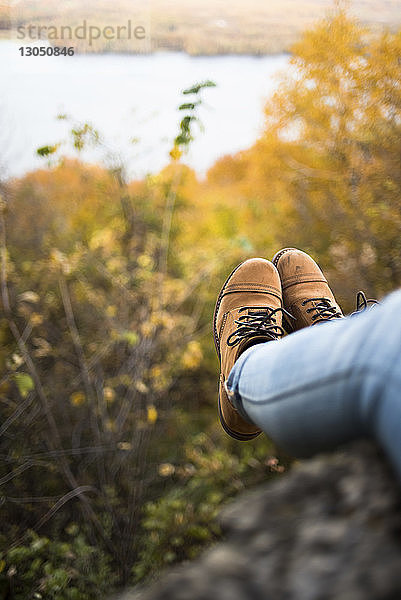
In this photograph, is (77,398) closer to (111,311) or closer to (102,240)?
(111,311)

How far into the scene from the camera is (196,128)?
5.53 ft

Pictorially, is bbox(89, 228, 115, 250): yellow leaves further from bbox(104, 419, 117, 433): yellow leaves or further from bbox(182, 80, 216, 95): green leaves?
bbox(182, 80, 216, 95): green leaves

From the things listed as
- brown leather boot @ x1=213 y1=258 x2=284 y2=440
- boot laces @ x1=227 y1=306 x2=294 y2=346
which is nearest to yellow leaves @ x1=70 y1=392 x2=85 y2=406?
brown leather boot @ x1=213 y1=258 x2=284 y2=440

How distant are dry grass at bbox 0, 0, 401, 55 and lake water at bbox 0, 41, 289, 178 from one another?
0.35ft

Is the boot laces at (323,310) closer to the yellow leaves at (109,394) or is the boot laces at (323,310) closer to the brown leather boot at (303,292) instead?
the brown leather boot at (303,292)

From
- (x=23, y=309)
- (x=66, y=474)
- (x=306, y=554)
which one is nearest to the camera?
(x=306, y=554)

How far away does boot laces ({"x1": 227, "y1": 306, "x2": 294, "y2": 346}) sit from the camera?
3.04 feet

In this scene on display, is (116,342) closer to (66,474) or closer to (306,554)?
(66,474)

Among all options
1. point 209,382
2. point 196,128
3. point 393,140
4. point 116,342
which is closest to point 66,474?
point 116,342

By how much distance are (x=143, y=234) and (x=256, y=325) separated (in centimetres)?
218

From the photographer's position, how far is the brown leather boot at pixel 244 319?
930mm

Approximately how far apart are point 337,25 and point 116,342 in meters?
1.96

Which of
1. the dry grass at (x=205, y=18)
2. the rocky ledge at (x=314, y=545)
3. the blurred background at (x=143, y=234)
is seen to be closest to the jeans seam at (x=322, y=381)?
the rocky ledge at (x=314, y=545)

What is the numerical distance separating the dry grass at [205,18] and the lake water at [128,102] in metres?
0.11
